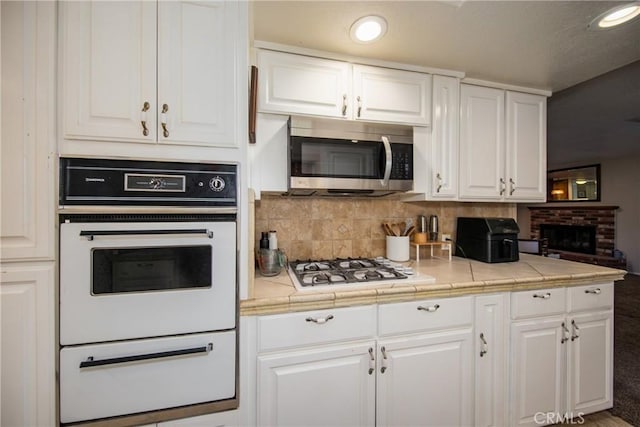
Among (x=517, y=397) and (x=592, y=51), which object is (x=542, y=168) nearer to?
(x=592, y=51)

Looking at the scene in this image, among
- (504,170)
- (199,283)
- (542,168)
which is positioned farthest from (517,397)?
(199,283)

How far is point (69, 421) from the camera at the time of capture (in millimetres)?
993

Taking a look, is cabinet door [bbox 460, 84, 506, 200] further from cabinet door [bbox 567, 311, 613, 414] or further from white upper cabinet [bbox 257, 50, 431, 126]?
cabinet door [bbox 567, 311, 613, 414]

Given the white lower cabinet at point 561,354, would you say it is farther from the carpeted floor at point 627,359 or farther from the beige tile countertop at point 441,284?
the carpeted floor at point 627,359

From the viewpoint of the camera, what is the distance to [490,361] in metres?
1.46

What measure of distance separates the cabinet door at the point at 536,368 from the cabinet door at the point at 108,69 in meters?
2.03

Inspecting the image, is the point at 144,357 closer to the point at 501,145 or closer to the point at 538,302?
the point at 538,302

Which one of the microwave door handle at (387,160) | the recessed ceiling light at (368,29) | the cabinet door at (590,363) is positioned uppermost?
the recessed ceiling light at (368,29)

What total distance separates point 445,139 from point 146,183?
68.0 inches

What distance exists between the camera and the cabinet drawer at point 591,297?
1595 mm

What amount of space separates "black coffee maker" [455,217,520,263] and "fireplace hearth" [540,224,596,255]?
5906 mm

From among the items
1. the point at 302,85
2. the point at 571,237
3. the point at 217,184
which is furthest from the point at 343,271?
the point at 571,237

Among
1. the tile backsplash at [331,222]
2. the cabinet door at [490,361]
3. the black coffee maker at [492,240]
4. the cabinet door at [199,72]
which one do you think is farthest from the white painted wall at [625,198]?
the cabinet door at [199,72]

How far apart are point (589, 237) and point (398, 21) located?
724 cm
